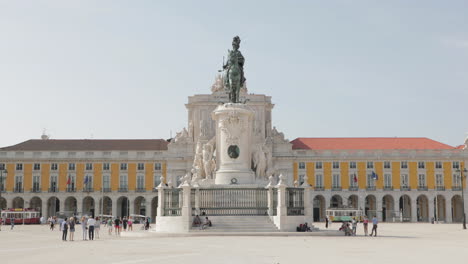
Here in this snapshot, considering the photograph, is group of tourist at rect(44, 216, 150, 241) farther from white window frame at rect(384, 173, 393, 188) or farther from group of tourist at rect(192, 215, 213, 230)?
white window frame at rect(384, 173, 393, 188)

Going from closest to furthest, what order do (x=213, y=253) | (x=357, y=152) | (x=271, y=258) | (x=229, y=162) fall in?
(x=271, y=258)
(x=213, y=253)
(x=229, y=162)
(x=357, y=152)

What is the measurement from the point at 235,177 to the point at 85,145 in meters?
64.2

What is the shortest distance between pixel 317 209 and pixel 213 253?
238 ft

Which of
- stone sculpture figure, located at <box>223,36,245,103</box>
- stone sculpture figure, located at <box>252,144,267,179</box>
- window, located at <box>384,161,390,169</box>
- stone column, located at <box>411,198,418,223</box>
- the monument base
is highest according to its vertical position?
stone sculpture figure, located at <box>223,36,245,103</box>

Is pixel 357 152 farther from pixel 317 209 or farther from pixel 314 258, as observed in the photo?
pixel 314 258

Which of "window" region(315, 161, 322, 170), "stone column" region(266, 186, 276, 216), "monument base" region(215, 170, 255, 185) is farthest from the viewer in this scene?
"window" region(315, 161, 322, 170)

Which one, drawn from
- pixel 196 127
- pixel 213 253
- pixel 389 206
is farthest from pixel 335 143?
pixel 213 253

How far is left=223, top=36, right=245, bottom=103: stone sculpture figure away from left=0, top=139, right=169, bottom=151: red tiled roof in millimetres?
59888

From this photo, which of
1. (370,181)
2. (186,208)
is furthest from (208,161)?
(370,181)

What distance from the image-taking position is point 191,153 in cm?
8569

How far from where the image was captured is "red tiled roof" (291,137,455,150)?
8700 cm

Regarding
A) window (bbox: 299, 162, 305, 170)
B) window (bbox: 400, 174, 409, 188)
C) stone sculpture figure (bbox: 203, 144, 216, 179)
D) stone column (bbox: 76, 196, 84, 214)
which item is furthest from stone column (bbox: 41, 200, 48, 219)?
stone sculpture figure (bbox: 203, 144, 216, 179)

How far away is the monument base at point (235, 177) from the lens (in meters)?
27.4

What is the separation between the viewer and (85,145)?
87.9 metres
